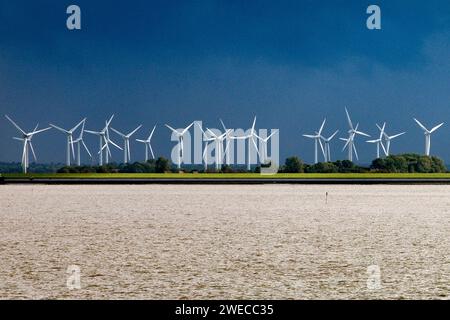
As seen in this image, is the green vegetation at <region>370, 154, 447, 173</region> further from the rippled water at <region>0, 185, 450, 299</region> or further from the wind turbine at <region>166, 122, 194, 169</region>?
the rippled water at <region>0, 185, 450, 299</region>

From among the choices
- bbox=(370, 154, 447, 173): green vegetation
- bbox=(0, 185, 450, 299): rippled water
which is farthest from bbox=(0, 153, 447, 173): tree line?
bbox=(0, 185, 450, 299): rippled water

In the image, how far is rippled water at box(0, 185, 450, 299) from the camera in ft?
36.9

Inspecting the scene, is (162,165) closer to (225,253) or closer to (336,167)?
(336,167)

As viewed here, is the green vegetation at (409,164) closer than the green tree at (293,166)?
Yes

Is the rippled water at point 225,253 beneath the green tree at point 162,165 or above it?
beneath

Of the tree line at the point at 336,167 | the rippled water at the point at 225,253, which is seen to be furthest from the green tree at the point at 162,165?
the rippled water at the point at 225,253

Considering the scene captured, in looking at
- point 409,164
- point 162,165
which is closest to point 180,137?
point 162,165

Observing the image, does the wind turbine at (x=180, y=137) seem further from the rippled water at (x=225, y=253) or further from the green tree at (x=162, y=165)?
the rippled water at (x=225, y=253)

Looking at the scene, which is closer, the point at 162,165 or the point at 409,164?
the point at 162,165

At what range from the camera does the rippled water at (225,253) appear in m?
11.2

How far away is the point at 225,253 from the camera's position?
15.7m

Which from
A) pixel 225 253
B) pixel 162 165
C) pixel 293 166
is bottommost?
pixel 225 253

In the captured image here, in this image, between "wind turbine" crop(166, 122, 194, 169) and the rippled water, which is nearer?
the rippled water

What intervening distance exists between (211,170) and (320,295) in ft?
334
